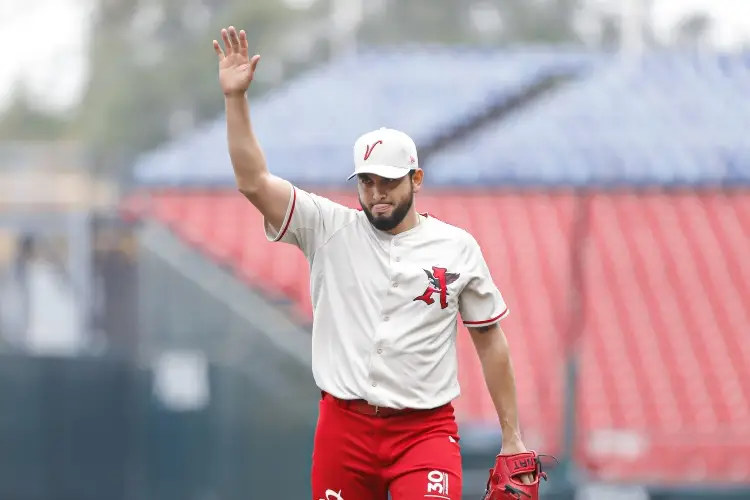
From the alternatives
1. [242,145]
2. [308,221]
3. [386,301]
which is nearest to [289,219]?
[308,221]

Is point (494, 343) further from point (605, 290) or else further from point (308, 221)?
point (605, 290)

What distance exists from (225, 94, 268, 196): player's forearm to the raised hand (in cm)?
→ 4

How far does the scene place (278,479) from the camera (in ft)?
34.0

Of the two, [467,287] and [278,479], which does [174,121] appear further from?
[467,287]

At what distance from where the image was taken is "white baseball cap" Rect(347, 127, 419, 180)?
156 inches

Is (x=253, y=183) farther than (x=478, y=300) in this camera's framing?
No

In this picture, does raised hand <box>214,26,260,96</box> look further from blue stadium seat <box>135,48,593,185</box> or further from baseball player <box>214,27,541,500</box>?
blue stadium seat <box>135,48,593,185</box>

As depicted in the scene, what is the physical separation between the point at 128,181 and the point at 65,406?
2.57 metres

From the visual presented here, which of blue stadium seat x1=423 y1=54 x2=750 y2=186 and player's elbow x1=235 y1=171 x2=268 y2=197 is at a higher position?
blue stadium seat x1=423 y1=54 x2=750 y2=186

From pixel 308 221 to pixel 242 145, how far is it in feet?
1.11

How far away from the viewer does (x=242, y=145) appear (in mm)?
3969

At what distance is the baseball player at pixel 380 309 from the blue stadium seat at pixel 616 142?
550cm

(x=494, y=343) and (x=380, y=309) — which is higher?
(x=380, y=309)

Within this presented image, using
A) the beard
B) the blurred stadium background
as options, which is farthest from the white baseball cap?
the blurred stadium background
